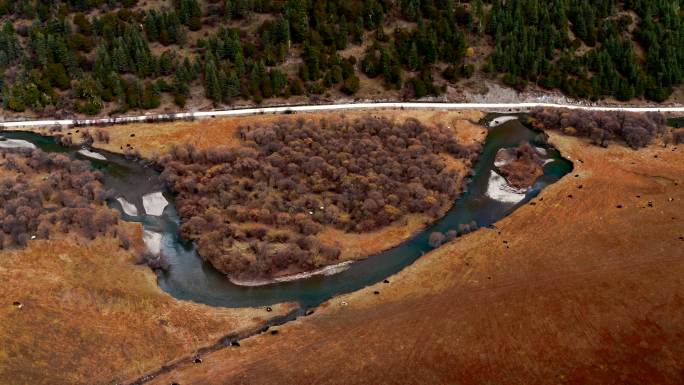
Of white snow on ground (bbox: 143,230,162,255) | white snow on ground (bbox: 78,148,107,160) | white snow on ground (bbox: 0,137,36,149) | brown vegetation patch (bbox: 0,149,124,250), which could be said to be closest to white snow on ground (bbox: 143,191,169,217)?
white snow on ground (bbox: 143,230,162,255)

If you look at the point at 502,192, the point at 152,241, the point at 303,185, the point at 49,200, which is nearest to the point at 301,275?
the point at 303,185

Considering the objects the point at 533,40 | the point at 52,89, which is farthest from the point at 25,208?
the point at 533,40

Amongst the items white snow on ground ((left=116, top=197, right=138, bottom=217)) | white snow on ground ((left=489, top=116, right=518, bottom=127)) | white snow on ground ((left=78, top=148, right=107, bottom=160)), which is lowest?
white snow on ground ((left=78, top=148, right=107, bottom=160))

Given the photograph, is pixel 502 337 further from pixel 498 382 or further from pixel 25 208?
pixel 25 208

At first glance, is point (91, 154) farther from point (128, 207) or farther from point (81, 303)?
point (81, 303)

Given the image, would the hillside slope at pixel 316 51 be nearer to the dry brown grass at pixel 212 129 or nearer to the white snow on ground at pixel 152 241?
the dry brown grass at pixel 212 129

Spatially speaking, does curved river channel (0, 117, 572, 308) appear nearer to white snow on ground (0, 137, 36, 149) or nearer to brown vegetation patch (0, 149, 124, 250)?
white snow on ground (0, 137, 36, 149)
